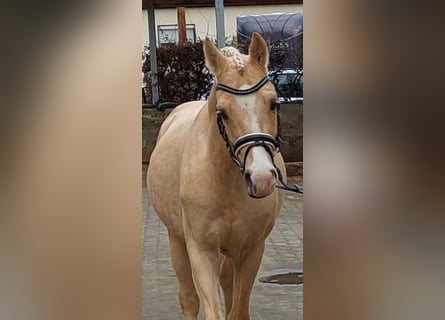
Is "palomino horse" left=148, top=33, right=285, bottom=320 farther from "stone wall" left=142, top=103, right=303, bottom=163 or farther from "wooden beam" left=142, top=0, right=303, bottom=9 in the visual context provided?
"wooden beam" left=142, top=0, right=303, bottom=9

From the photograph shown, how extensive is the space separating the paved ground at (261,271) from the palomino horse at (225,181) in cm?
53

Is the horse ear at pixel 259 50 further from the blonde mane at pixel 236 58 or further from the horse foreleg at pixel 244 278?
the horse foreleg at pixel 244 278

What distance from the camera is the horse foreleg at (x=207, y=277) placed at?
6.58 feet

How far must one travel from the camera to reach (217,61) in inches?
76.0

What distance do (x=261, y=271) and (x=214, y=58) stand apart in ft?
5.95

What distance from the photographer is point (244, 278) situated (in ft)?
7.16

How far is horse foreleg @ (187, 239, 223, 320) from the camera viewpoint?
201cm

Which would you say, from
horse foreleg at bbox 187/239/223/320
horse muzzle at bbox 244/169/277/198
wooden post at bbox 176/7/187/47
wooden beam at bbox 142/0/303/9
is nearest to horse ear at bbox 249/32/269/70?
horse muzzle at bbox 244/169/277/198

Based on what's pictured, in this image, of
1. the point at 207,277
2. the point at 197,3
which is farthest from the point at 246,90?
the point at 197,3

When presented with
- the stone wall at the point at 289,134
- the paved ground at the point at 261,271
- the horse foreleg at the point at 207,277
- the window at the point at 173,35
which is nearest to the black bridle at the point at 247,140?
the horse foreleg at the point at 207,277

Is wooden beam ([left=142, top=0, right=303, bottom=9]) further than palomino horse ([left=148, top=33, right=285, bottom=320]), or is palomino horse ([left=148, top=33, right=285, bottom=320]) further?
wooden beam ([left=142, top=0, right=303, bottom=9])
